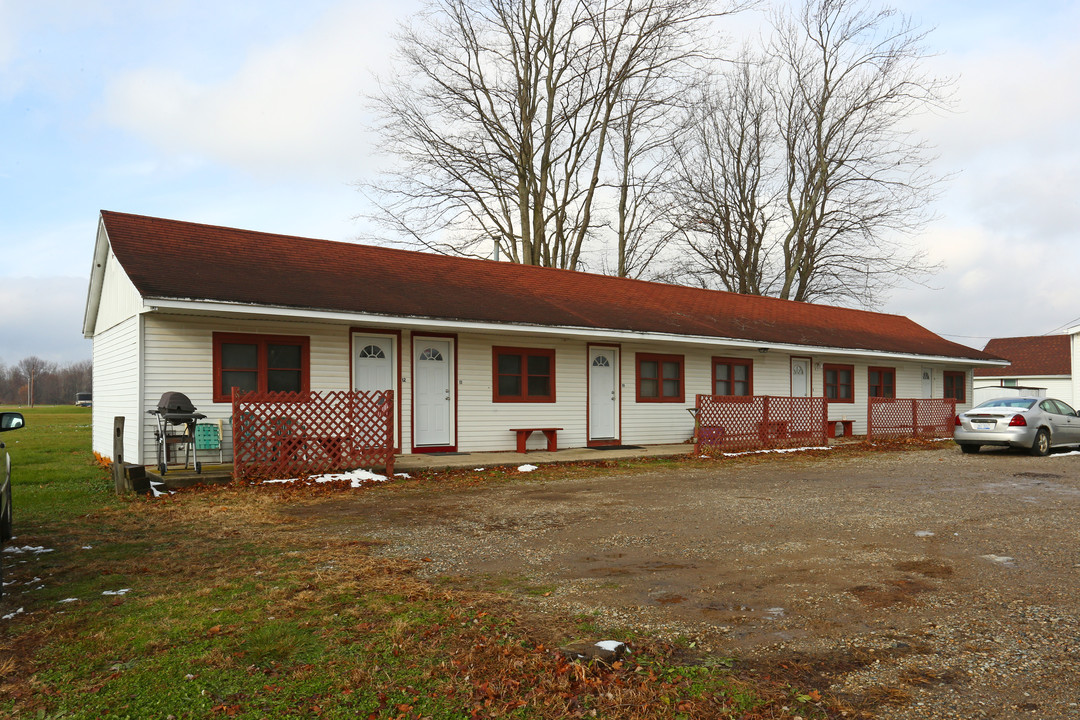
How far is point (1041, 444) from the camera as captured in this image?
16156 mm

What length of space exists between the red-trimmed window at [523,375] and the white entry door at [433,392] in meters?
1.09

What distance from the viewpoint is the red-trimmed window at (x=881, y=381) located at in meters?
24.5

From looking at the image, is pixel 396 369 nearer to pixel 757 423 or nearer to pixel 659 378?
pixel 659 378

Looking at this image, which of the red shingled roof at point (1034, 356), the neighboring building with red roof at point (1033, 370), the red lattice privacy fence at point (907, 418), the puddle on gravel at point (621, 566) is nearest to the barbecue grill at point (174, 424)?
the puddle on gravel at point (621, 566)

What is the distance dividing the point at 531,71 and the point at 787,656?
1134 inches

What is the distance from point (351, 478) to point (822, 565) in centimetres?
776

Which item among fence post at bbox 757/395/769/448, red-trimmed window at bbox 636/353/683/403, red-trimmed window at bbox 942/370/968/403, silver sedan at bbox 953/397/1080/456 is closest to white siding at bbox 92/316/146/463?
red-trimmed window at bbox 636/353/683/403

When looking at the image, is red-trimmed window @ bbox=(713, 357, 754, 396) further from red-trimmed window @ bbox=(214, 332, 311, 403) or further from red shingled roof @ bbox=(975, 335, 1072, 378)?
red shingled roof @ bbox=(975, 335, 1072, 378)

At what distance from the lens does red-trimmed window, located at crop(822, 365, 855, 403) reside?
75.9 ft

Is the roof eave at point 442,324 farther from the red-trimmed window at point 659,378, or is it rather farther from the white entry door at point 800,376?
the red-trimmed window at point 659,378

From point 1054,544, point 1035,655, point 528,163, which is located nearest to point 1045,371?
point 528,163

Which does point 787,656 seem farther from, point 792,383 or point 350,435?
point 792,383

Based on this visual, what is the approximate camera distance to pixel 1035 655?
12.9 feet

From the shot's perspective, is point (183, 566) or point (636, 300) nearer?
point (183, 566)
